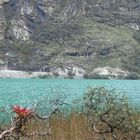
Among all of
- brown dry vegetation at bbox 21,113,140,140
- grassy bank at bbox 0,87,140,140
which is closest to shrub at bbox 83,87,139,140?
grassy bank at bbox 0,87,140,140

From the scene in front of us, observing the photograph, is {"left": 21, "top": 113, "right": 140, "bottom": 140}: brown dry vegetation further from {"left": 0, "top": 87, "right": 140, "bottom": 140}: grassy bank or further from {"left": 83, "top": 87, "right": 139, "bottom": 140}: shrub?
{"left": 83, "top": 87, "right": 139, "bottom": 140}: shrub

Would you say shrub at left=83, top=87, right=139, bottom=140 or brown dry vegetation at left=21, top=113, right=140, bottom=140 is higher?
shrub at left=83, top=87, right=139, bottom=140

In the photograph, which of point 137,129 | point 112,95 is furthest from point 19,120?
point 112,95

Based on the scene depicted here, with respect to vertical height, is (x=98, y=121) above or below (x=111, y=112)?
below

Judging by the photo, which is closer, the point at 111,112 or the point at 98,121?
the point at 111,112

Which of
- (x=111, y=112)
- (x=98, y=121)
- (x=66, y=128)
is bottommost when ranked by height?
(x=66, y=128)

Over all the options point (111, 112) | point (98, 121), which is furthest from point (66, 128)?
point (111, 112)

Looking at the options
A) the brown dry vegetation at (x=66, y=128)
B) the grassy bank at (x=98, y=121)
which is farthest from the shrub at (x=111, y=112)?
the brown dry vegetation at (x=66, y=128)

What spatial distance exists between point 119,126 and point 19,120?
996 cm

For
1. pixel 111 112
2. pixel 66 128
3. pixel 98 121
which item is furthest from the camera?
pixel 66 128

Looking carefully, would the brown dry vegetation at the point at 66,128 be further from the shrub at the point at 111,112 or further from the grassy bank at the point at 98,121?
the shrub at the point at 111,112

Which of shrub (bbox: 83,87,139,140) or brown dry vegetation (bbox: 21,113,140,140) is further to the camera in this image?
brown dry vegetation (bbox: 21,113,140,140)

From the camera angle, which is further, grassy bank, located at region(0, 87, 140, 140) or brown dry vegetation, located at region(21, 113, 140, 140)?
brown dry vegetation, located at region(21, 113, 140, 140)

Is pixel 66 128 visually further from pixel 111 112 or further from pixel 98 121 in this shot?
pixel 111 112
